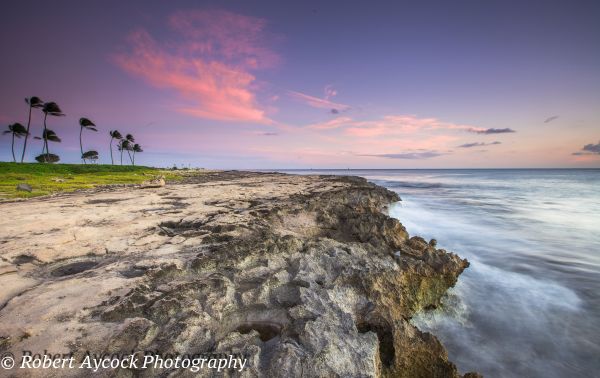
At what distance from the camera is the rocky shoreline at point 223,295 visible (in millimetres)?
3145

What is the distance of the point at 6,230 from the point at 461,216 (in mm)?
22155

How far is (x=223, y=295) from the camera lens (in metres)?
4.10

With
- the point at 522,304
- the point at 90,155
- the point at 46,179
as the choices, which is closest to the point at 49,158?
the point at 90,155

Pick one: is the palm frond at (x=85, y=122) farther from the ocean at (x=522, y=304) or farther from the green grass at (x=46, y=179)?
the ocean at (x=522, y=304)

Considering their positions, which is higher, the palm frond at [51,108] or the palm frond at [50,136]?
the palm frond at [51,108]

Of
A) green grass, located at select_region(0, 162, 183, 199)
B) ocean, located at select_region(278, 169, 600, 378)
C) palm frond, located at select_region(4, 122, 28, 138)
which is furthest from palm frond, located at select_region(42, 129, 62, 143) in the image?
ocean, located at select_region(278, 169, 600, 378)

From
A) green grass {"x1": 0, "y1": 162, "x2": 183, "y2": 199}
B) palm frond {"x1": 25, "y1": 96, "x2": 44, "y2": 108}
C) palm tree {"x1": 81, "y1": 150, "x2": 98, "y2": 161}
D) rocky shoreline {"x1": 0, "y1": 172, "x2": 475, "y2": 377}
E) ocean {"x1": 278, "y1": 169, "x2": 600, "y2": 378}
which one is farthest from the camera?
palm tree {"x1": 81, "y1": 150, "x2": 98, "y2": 161}

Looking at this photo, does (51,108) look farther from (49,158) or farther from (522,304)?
(522,304)

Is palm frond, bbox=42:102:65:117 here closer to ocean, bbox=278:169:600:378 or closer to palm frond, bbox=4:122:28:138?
palm frond, bbox=4:122:28:138

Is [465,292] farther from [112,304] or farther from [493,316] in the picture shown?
[112,304]

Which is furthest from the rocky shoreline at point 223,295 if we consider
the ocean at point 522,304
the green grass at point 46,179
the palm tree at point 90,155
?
the palm tree at point 90,155

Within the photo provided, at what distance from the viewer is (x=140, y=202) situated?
11.1 meters

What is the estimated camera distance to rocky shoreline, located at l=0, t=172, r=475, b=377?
314 cm

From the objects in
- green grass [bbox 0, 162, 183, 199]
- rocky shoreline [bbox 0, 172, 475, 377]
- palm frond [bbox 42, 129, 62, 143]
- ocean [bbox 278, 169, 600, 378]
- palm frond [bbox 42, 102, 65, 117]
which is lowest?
ocean [bbox 278, 169, 600, 378]
